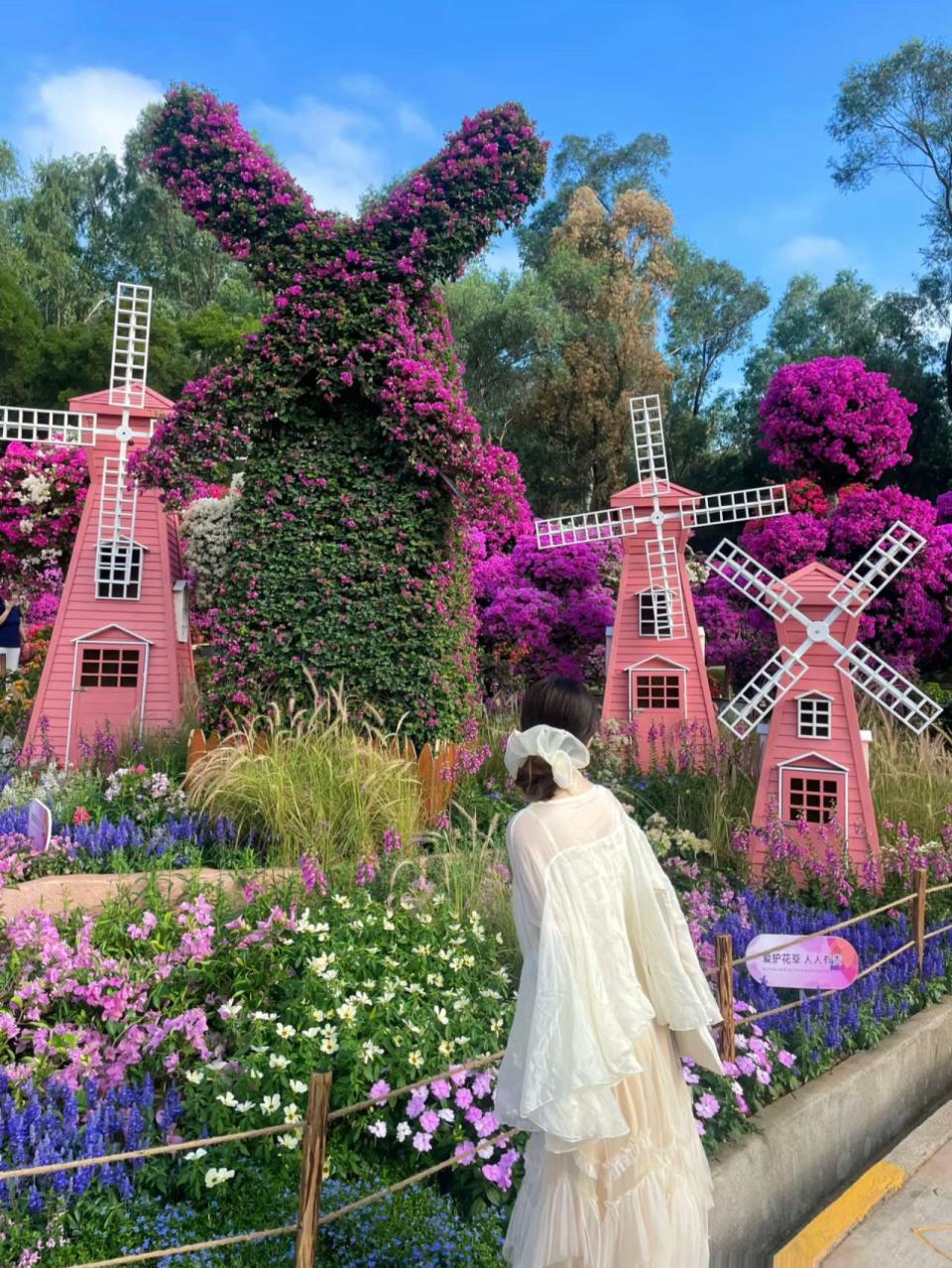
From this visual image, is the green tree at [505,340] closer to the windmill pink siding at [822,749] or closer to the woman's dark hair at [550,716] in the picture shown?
the windmill pink siding at [822,749]

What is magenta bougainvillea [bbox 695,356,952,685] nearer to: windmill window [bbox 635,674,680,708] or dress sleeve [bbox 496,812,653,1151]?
windmill window [bbox 635,674,680,708]

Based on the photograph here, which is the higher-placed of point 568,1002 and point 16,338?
point 16,338

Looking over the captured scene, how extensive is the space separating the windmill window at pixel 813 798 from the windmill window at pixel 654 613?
3610 mm

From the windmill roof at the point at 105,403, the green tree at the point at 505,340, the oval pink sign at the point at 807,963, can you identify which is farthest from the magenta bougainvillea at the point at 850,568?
the green tree at the point at 505,340

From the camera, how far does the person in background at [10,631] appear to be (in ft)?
41.4

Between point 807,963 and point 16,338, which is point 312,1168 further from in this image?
point 16,338

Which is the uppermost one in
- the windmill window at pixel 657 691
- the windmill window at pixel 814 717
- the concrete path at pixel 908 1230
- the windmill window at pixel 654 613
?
the windmill window at pixel 654 613

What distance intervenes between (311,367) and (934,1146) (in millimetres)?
5728

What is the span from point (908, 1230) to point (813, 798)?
2660 millimetres

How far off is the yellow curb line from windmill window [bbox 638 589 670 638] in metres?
5.91

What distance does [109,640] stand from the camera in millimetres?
7891

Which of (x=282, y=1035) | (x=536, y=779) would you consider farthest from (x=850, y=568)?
(x=536, y=779)

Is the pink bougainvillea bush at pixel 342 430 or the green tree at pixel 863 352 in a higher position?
the green tree at pixel 863 352

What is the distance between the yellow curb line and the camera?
3.04 m
